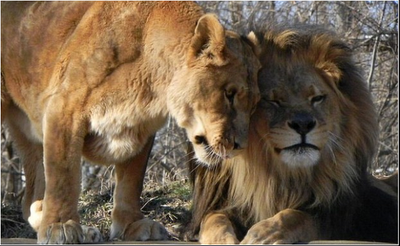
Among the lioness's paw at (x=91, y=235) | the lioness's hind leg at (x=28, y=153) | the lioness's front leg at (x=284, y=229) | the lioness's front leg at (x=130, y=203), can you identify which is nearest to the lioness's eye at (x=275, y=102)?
the lioness's front leg at (x=284, y=229)

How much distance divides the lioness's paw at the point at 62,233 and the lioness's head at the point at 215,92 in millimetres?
642

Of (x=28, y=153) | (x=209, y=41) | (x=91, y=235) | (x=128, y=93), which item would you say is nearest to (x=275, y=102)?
Answer: (x=209, y=41)

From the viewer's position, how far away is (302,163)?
409 cm

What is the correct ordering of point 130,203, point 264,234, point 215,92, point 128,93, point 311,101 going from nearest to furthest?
1. point 264,234
2. point 215,92
3. point 311,101
4. point 128,93
5. point 130,203

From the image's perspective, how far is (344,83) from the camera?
4.50 meters

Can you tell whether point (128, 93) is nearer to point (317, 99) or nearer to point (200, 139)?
point (200, 139)

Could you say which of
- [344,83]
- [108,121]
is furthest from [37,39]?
[344,83]

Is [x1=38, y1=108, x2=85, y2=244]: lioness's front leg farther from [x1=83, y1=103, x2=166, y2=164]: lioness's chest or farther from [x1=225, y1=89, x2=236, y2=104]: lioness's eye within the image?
[x1=225, y1=89, x2=236, y2=104]: lioness's eye

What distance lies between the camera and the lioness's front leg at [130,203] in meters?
4.47

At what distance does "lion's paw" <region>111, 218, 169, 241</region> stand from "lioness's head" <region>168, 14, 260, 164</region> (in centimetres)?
49

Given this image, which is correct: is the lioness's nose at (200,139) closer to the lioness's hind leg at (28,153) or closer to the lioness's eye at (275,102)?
the lioness's eye at (275,102)

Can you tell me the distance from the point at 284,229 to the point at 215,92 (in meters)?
0.68

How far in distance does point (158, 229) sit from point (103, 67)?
839mm

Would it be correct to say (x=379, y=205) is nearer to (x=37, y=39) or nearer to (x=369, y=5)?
(x=37, y=39)
